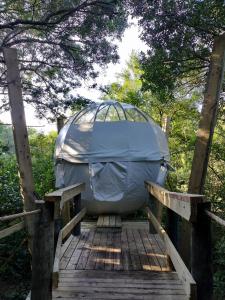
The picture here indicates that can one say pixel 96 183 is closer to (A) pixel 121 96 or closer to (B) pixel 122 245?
(B) pixel 122 245

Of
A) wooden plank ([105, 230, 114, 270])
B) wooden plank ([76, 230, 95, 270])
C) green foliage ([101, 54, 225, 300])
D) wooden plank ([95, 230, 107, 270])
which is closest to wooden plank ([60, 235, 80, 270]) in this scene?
wooden plank ([76, 230, 95, 270])

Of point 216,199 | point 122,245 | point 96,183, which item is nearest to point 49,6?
point 96,183

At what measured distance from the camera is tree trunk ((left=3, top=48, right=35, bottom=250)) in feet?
19.4

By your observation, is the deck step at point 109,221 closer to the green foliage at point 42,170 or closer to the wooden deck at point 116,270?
the wooden deck at point 116,270

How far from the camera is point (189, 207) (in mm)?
2648

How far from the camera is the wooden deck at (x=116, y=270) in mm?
3662

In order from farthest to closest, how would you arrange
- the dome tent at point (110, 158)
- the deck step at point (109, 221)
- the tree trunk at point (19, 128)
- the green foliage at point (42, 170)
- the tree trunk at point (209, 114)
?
the green foliage at point (42, 170), the tree trunk at point (209, 114), the dome tent at point (110, 158), the deck step at point (109, 221), the tree trunk at point (19, 128)

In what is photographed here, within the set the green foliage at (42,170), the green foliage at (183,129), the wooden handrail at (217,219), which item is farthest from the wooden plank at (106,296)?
the green foliage at (183,129)

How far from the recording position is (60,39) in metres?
8.72

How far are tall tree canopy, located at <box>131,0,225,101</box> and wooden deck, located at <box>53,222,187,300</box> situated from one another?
4.24m

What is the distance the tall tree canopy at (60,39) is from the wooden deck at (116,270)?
172 inches

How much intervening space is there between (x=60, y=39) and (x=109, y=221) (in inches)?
200

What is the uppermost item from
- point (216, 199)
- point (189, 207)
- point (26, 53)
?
point (26, 53)

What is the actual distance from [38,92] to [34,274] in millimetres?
6036
